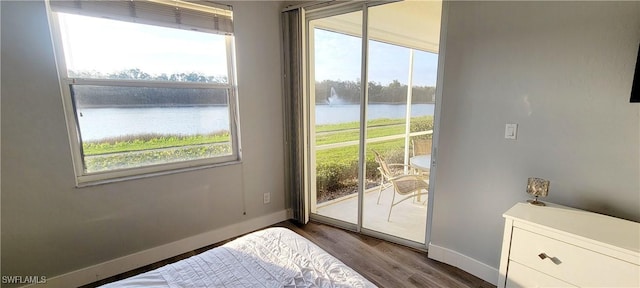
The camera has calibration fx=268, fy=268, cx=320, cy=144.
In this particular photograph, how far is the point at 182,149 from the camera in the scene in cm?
239

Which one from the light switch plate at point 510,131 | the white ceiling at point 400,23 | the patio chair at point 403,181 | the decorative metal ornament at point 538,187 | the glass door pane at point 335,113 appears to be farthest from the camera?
the patio chair at point 403,181

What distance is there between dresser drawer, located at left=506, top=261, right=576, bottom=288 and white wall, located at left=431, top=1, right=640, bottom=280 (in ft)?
1.53

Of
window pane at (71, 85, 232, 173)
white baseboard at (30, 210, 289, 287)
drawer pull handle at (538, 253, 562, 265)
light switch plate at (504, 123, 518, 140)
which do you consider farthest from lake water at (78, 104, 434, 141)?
drawer pull handle at (538, 253, 562, 265)

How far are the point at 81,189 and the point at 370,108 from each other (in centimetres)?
242

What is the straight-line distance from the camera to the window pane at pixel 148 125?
196 cm

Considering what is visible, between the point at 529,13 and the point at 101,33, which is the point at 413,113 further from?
the point at 101,33

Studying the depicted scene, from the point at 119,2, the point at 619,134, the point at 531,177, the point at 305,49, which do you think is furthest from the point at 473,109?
the point at 119,2

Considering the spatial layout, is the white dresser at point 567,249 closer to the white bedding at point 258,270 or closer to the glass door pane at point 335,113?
the white bedding at point 258,270

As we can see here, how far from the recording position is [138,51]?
82.3 inches

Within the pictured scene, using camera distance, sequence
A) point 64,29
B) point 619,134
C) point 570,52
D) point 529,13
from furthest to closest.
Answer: point 64,29, point 529,13, point 570,52, point 619,134

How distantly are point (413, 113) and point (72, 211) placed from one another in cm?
289

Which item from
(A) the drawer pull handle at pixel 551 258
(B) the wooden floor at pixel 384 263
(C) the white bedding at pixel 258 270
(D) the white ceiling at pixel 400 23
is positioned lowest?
(B) the wooden floor at pixel 384 263

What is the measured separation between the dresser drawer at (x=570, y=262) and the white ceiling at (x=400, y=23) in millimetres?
1703

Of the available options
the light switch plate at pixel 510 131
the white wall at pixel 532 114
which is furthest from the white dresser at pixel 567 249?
the light switch plate at pixel 510 131
